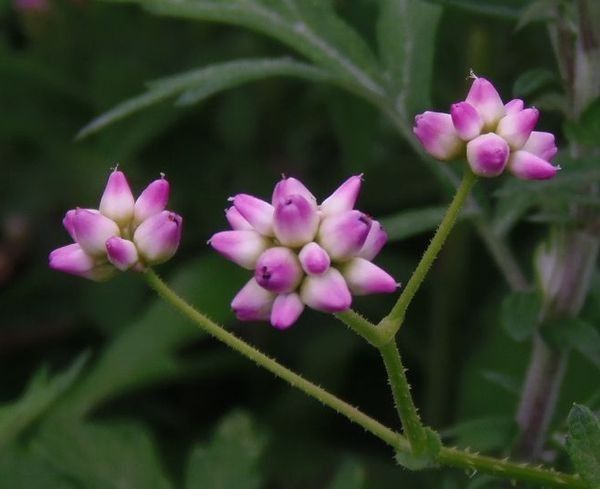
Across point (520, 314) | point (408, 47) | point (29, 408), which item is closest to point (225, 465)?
point (29, 408)

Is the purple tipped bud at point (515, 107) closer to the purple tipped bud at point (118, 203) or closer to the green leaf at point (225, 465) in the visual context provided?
the purple tipped bud at point (118, 203)

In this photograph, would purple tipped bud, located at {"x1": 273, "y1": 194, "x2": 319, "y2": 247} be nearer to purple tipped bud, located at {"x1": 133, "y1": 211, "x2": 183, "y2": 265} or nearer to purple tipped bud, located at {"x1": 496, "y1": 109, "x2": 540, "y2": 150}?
purple tipped bud, located at {"x1": 133, "y1": 211, "x2": 183, "y2": 265}

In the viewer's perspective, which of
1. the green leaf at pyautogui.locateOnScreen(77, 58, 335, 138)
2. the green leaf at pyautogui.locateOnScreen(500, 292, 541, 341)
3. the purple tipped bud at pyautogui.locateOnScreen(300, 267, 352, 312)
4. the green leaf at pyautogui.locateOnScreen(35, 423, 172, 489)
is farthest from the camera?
the green leaf at pyautogui.locateOnScreen(35, 423, 172, 489)

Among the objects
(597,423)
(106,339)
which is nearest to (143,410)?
(106,339)

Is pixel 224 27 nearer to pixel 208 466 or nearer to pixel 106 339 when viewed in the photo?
pixel 106 339

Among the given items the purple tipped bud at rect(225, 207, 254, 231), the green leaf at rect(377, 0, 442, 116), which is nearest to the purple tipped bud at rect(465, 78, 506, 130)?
the purple tipped bud at rect(225, 207, 254, 231)

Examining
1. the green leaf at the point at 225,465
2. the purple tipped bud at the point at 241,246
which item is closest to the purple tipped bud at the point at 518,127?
the purple tipped bud at the point at 241,246

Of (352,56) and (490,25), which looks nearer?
(352,56)
